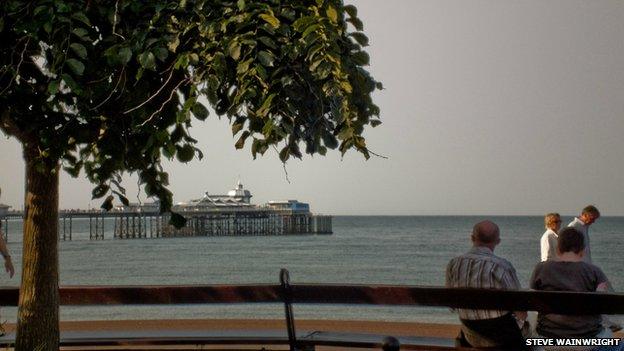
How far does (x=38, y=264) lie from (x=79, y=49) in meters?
1.58

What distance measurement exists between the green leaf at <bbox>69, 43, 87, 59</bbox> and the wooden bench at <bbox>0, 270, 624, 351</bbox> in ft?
6.23

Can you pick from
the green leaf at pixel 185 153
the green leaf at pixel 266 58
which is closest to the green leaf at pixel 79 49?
the green leaf at pixel 185 153

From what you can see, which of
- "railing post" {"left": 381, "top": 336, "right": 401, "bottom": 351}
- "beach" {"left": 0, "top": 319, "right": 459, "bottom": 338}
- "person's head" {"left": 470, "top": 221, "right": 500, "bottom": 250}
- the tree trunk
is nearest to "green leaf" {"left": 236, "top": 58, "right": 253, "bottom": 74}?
"railing post" {"left": 381, "top": 336, "right": 401, "bottom": 351}

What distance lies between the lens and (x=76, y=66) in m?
4.03

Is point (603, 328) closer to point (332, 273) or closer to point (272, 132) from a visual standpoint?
point (272, 132)

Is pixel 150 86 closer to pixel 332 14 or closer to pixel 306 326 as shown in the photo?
pixel 332 14

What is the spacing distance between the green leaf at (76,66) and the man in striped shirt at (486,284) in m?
2.54

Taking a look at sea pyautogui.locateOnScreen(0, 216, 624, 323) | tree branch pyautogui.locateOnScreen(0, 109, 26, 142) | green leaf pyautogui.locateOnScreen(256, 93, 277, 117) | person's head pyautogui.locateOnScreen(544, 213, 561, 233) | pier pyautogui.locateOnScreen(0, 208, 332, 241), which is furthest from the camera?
pier pyautogui.locateOnScreen(0, 208, 332, 241)

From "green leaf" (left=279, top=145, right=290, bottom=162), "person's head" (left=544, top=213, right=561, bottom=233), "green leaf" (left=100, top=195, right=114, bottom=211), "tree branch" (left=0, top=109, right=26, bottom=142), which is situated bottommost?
"person's head" (left=544, top=213, right=561, bottom=233)

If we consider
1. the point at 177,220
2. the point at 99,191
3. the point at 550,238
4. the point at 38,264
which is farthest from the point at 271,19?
the point at 550,238

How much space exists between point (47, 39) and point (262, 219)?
128 meters

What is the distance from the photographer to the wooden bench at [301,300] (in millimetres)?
4938

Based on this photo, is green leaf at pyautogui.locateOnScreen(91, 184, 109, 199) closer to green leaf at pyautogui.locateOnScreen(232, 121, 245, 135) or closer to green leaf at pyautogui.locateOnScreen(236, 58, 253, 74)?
green leaf at pyautogui.locateOnScreen(232, 121, 245, 135)

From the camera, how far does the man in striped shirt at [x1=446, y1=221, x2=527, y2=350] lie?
16.8 feet
